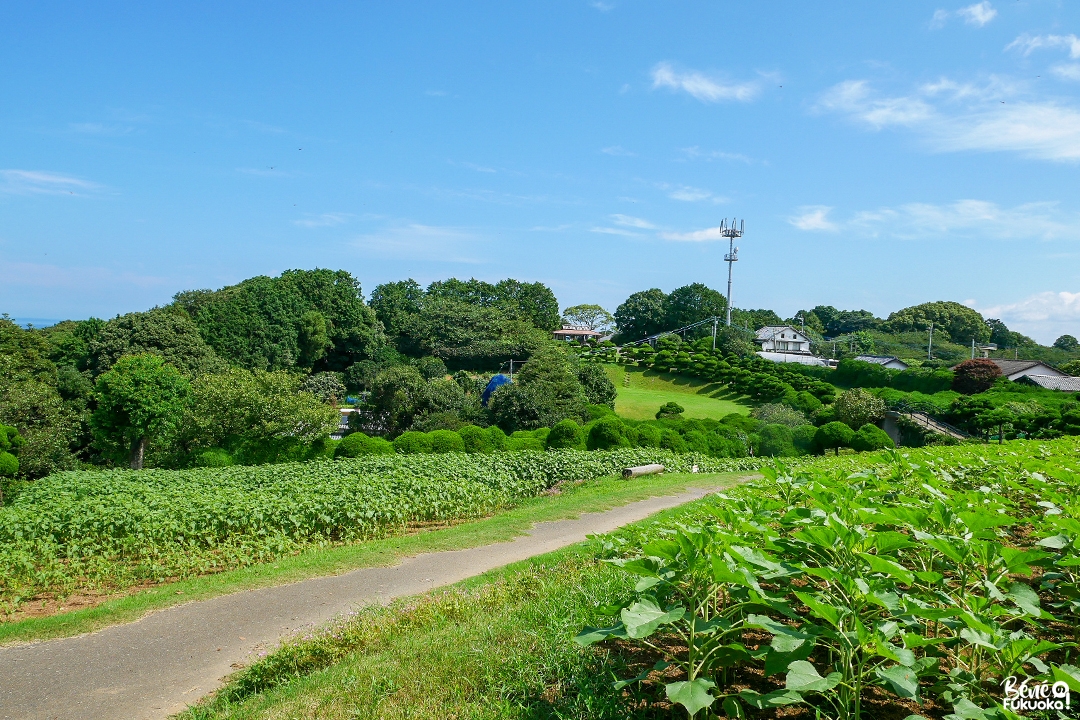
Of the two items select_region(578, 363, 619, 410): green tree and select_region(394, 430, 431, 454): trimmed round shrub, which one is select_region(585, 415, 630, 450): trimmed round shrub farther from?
select_region(578, 363, 619, 410): green tree

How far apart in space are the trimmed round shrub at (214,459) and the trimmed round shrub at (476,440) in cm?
713

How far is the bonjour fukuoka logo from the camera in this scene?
86.0 inches

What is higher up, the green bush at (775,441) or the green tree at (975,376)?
the green tree at (975,376)

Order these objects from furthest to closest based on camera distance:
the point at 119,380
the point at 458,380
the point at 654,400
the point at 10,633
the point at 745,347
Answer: the point at 745,347 → the point at 654,400 → the point at 458,380 → the point at 119,380 → the point at 10,633

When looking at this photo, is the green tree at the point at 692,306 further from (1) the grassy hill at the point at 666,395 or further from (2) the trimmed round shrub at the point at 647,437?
(2) the trimmed round shrub at the point at 647,437

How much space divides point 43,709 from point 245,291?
155 ft

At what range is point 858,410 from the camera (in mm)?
28312

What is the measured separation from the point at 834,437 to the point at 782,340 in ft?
129

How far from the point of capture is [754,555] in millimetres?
2545

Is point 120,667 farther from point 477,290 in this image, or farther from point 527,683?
point 477,290

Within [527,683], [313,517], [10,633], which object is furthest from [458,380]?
[527,683]

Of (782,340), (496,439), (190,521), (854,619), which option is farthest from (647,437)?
(782,340)

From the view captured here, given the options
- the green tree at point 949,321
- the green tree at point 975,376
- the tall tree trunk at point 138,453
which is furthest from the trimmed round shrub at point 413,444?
the green tree at point 949,321

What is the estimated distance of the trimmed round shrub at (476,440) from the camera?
19297 mm
